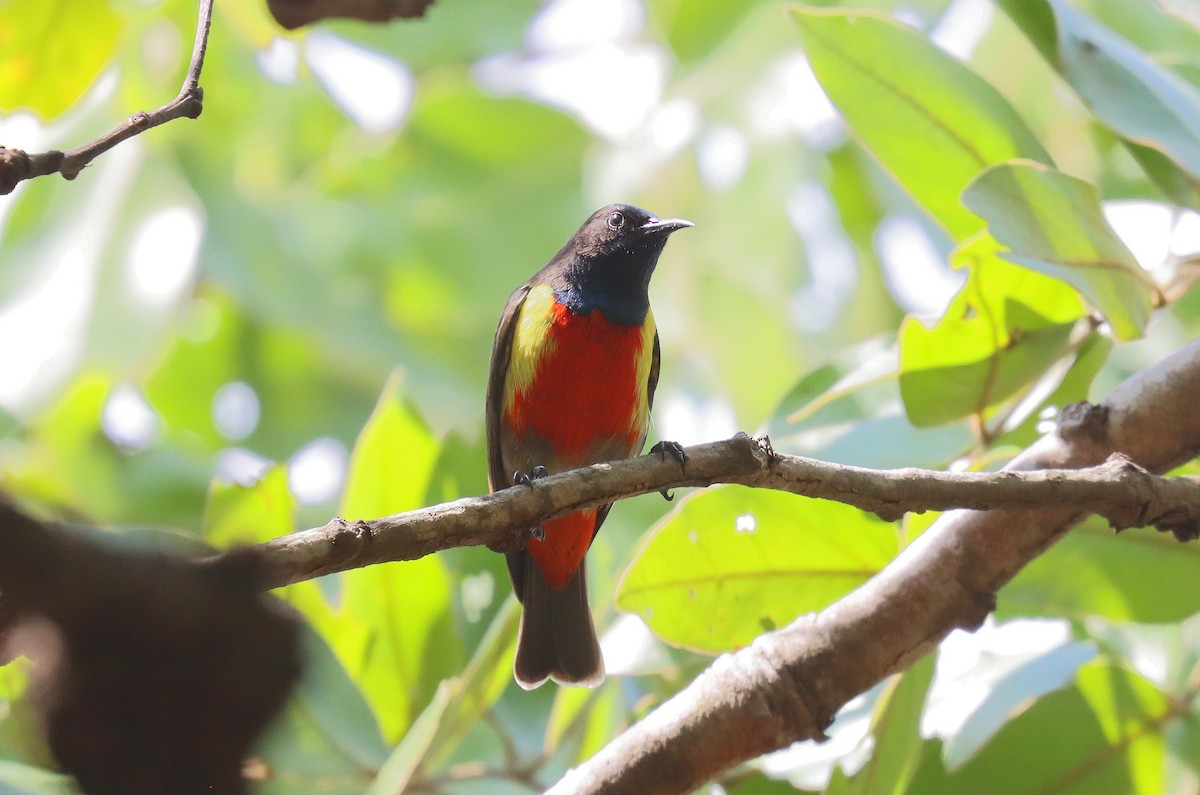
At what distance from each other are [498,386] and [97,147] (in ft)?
9.14

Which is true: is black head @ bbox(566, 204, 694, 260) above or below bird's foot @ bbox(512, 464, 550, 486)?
above

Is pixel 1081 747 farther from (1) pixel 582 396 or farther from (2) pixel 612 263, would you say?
(2) pixel 612 263

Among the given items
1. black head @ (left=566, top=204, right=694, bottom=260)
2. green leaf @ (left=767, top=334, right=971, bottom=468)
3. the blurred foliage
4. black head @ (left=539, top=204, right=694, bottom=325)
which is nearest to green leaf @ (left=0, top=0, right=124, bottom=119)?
the blurred foliage

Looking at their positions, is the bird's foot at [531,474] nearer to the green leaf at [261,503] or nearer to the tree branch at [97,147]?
the green leaf at [261,503]

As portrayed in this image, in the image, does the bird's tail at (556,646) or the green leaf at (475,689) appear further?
the bird's tail at (556,646)

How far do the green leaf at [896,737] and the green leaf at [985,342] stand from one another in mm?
583

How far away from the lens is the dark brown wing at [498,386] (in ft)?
13.4

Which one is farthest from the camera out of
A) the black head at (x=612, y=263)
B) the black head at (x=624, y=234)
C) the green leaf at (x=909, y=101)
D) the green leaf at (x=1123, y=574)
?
the black head at (x=624, y=234)

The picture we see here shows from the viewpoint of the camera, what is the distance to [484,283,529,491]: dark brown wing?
13.4ft

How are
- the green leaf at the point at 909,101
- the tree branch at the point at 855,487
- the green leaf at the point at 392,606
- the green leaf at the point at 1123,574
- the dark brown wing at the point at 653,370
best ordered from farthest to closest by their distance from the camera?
the dark brown wing at the point at 653,370 → the green leaf at the point at 392,606 → the green leaf at the point at 1123,574 → the green leaf at the point at 909,101 → the tree branch at the point at 855,487

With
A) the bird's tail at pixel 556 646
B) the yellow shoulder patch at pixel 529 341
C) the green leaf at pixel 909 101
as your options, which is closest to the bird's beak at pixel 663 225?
the yellow shoulder patch at pixel 529 341

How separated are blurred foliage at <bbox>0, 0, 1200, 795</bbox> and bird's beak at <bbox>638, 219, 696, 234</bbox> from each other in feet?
2.45

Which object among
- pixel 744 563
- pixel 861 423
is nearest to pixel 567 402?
pixel 861 423

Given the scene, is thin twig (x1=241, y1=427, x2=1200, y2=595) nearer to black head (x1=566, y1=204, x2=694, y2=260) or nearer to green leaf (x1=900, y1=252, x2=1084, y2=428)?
green leaf (x1=900, y1=252, x2=1084, y2=428)
